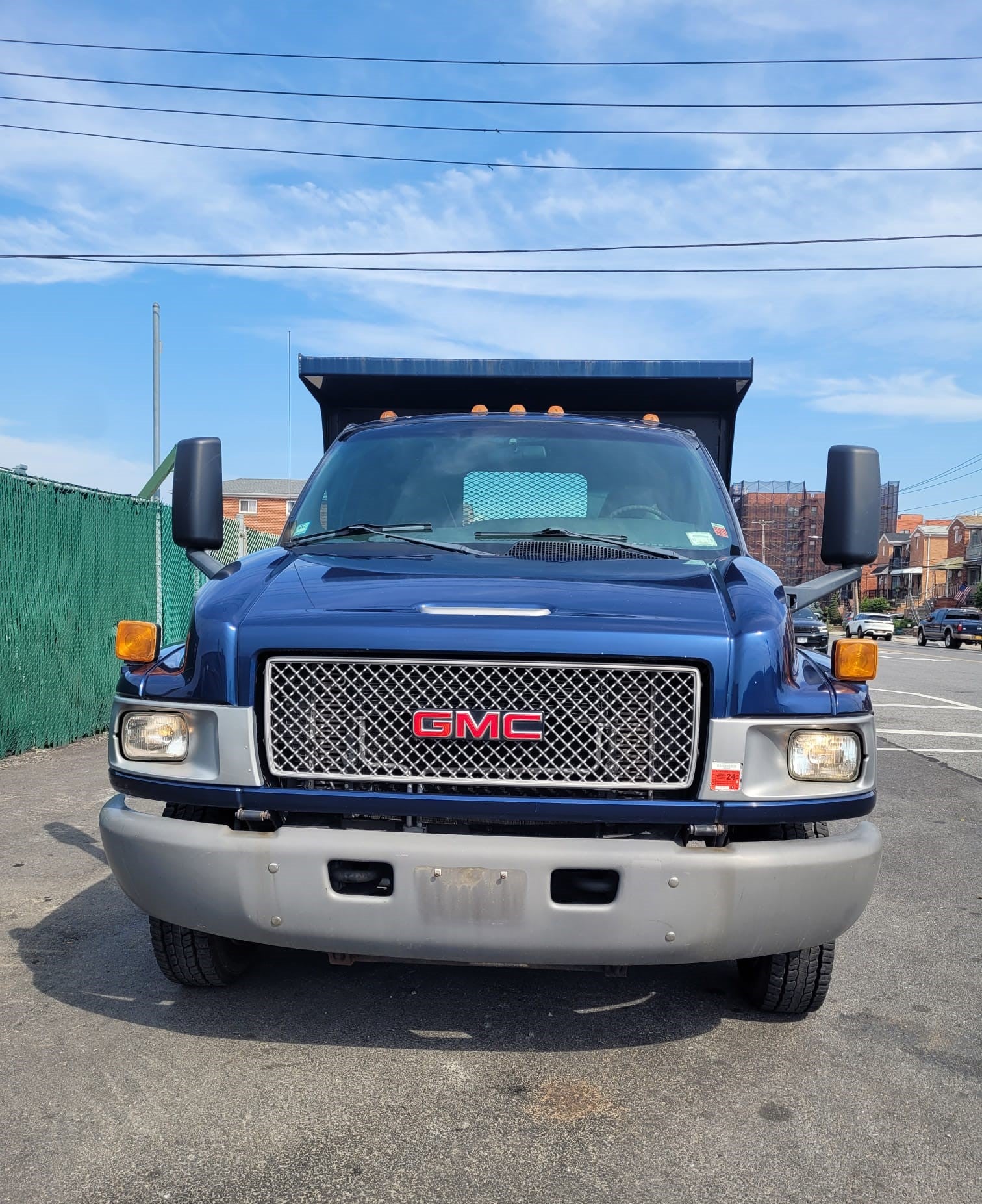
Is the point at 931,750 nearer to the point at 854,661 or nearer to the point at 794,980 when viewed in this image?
the point at 794,980

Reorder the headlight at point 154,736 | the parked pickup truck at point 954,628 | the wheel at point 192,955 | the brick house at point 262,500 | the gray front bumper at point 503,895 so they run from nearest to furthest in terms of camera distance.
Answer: the gray front bumper at point 503,895
the headlight at point 154,736
the wheel at point 192,955
the parked pickup truck at point 954,628
the brick house at point 262,500

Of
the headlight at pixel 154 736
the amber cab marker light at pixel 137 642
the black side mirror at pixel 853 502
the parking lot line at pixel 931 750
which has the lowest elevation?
the parking lot line at pixel 931 750

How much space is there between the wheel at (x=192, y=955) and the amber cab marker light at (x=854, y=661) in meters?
2.06

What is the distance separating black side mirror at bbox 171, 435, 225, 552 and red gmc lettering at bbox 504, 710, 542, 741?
1716 millimetres

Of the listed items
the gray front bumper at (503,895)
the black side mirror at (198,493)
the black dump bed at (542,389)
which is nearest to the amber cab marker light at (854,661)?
the gray front bumper at (503,895)

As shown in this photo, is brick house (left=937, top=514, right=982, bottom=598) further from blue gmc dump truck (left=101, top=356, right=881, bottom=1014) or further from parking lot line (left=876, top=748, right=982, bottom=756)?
blue gmc dump truck (left=101, top=356, right=881, bottom=1014)

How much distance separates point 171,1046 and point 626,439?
2.83m

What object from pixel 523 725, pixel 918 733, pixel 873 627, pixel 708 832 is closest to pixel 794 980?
pixel 708 832

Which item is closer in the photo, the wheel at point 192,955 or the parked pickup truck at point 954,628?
the wheel at point 192,955

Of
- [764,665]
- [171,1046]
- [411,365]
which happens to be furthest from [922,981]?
[411,365]

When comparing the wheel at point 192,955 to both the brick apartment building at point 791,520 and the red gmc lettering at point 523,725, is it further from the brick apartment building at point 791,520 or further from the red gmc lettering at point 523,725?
the brick apartment building at point 791,520

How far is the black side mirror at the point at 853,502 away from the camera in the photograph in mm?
3920

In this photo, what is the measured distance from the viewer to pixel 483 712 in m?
2.95

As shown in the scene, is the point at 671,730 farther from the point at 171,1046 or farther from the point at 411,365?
the point at 411,365
